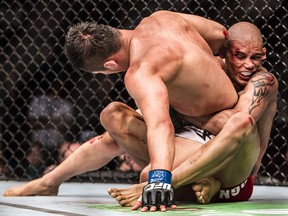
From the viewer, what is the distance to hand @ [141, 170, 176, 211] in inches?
83.4

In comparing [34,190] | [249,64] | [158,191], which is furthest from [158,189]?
[34,190]

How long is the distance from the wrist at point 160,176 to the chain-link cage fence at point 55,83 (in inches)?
70.9

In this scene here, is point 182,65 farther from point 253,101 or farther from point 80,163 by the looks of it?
point 80,163

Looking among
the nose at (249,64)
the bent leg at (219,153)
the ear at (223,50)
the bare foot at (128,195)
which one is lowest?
the bare foot at (128,195)

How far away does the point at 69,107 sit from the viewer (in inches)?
169

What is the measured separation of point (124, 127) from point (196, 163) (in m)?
0.29

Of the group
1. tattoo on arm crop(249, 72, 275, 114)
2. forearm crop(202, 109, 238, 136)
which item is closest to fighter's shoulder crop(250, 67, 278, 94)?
tattoo on arm crop(249, 72, 275, 114)

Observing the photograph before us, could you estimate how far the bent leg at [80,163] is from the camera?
279cm

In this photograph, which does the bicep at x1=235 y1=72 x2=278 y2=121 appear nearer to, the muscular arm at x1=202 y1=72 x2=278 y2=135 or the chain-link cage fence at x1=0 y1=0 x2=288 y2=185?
the muscular arm at x1=202 y1=72 x2=278 y2=135

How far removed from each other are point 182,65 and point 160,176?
412mm

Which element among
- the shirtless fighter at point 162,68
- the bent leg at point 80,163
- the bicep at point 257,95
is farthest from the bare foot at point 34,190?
the bicep at point 257,95

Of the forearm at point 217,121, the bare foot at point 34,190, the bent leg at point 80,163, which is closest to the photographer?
the forearm at point 217,121

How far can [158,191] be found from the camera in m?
2.12

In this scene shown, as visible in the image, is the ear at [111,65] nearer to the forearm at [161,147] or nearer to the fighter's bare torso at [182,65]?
the fighter's bare torso at [182,65]
